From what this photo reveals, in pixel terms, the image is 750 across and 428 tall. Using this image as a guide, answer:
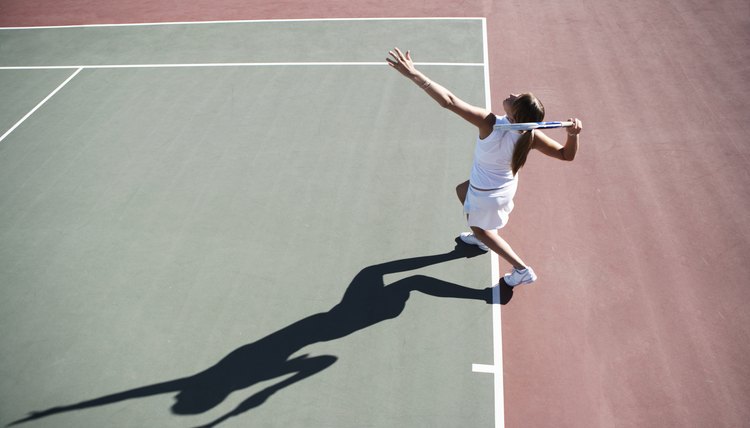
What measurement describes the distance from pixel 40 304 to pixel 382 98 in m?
5.39

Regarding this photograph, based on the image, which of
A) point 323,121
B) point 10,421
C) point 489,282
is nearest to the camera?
point 10,421

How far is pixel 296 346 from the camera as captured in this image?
4898mm

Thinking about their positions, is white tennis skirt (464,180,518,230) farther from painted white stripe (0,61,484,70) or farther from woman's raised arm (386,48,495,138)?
painted white stripe (0,61,484,70)

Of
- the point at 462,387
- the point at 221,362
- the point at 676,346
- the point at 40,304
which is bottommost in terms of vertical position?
the point at 676,346

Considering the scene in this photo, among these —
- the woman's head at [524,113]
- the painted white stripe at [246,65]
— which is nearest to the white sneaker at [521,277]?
the woman's head at [524,113]

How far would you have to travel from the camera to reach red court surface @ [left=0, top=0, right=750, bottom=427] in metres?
4.42

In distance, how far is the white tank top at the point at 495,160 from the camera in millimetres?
3967

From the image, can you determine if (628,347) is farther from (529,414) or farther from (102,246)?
(102,246)

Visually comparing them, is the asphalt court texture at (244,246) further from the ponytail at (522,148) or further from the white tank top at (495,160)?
the ponytail at (522,148)

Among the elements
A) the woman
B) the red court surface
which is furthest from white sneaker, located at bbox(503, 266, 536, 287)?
the red court surface

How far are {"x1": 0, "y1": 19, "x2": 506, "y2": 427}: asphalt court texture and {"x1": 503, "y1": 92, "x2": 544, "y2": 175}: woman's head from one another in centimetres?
184

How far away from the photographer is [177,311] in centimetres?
533

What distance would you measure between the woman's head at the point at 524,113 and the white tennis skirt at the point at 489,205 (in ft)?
1.51

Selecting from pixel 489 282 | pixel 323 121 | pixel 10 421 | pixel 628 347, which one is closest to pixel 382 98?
pixel 323 121
